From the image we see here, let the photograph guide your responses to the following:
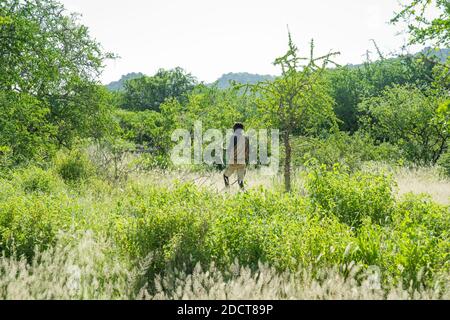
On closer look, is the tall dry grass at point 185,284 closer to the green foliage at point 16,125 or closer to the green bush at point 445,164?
the green foliage at point 16,125

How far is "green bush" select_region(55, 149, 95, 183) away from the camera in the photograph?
10570 mm

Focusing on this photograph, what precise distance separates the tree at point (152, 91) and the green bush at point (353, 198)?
138ft

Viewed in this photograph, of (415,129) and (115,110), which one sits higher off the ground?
(115,110)

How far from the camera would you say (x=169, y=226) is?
445cm

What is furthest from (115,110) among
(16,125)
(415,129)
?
(415,129)

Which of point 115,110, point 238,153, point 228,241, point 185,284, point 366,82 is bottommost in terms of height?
point 185,284

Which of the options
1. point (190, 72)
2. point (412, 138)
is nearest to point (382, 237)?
point (412, 138)

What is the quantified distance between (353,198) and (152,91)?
45.8 metres

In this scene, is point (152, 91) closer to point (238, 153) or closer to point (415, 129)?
point (415, 129)

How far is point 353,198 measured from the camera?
19.4 feet

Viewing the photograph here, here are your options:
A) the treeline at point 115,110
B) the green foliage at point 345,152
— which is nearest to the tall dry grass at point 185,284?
the treeline at point 115,110
